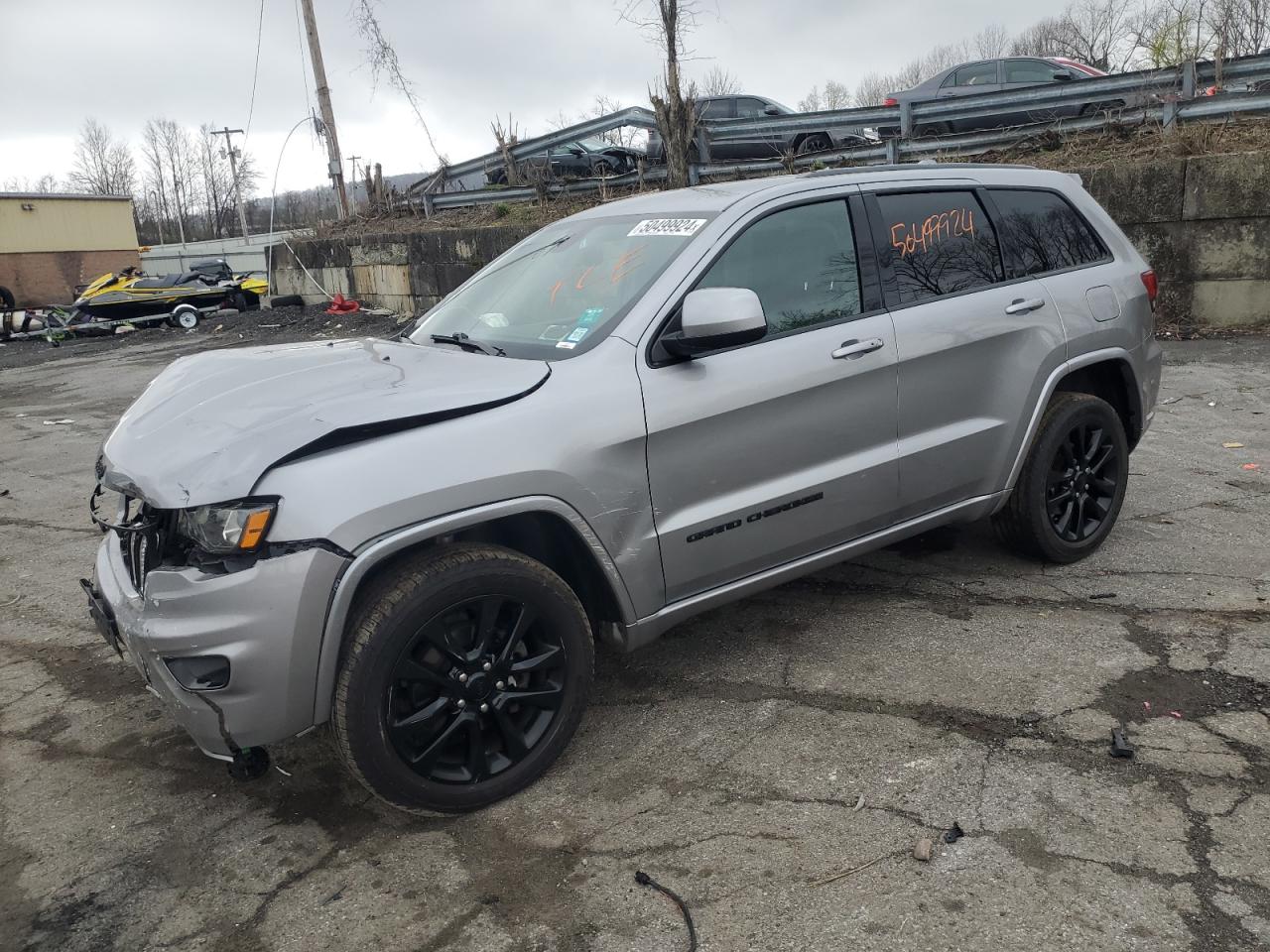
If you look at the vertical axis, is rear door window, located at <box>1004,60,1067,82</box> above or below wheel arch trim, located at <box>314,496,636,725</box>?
above

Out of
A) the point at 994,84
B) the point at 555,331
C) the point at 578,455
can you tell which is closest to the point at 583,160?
the point at 994,84

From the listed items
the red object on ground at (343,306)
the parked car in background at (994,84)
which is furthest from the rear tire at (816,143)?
the red object on ground at (343,306)

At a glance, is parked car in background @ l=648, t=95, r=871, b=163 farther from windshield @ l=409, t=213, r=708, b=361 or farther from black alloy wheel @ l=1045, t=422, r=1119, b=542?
windshield @ l=409, t=213, r=708, b=361

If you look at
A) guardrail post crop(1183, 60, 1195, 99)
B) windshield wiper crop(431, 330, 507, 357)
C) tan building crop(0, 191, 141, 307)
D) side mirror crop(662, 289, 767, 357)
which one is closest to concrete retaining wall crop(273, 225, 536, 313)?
guardrail post crop(1183, 60, 1195, 99)

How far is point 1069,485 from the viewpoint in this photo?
174 inches

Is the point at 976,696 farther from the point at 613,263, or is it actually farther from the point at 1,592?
the point at 1,592

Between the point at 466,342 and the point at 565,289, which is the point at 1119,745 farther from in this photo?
the point at 466,342

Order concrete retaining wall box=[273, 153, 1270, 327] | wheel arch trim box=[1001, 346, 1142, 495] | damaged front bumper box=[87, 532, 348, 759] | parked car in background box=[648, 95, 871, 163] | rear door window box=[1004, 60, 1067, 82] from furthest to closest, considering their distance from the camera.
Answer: rear door window box=[1004, 60, 1067, 82]
parked car in background box=[648, 95, 871, 163]
concrete retaining wall box=[273, 153, 1270, 327]
wheel arch trim box=[1001, 346, 1142, 495]
damaged front bumper box=[87, 532, 348, 759]

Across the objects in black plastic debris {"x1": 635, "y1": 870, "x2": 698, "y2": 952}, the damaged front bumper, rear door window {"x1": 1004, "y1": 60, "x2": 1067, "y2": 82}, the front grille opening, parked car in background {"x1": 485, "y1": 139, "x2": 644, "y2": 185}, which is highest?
rear door window {"x1": 1004, "y1": 60, "x2": 1067, "y2": 82}

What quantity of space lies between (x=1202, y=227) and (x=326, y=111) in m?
17.3

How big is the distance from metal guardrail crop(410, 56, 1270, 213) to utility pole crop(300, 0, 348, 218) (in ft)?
24.7

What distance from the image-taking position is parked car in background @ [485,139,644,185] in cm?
1576

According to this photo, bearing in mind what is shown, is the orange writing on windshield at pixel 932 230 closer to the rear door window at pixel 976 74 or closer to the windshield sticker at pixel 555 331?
the windshield sticker at pixel 555 331

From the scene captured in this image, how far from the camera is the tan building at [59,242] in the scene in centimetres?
4016
